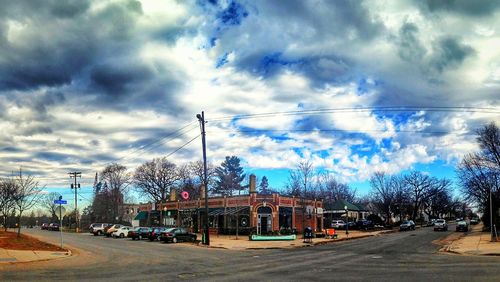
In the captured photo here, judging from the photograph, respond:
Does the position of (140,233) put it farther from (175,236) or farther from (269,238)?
(269,238)

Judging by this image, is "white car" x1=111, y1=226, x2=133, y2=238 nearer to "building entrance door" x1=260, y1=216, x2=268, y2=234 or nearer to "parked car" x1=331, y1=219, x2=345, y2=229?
"building entrance door" x1=260, y1=216, x2=268, y2=234

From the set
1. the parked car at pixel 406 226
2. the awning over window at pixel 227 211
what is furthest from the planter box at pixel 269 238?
the parked car at pixel 406 226

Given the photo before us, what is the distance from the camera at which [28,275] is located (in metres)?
15.5

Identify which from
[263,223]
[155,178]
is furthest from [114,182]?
[263,223]

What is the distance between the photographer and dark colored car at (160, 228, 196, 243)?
40.7 meters

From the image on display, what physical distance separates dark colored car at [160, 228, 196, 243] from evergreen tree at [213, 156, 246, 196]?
5809cm

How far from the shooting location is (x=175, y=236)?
40.9 m

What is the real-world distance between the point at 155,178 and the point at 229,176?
19.9 meters

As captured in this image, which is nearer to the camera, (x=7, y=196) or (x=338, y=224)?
(x=7, y=196)

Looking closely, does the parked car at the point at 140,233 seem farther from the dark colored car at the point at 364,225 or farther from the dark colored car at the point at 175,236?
the dark colored car at the point at 364,225

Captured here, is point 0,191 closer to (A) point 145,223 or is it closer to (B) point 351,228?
(A) point 145,223

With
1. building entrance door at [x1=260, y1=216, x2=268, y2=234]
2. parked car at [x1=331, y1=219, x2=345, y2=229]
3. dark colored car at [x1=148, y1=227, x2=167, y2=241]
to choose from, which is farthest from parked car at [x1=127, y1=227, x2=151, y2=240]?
parked car at [x1=331, y1=219, x2=345, y2=229]

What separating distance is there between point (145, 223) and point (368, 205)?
3175 inches

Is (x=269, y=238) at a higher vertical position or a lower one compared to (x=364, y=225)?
higher
